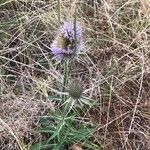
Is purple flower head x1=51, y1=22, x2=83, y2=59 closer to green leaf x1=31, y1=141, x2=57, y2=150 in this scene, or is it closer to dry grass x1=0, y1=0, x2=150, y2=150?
dry grass x1=0, y1=0, x2=150, y2=150

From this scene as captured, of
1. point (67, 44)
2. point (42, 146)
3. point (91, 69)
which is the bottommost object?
point (42, 146)

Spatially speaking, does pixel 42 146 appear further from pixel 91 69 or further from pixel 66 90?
pixel 91 69

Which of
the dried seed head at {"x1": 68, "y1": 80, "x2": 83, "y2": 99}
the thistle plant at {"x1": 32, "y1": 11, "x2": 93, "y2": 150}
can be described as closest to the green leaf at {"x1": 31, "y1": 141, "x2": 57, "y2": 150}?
the thistle plant at {"x1": 32, "y1": 11, "x2": 93, "y2": 150}

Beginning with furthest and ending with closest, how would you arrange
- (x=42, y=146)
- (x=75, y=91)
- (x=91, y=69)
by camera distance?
(x=91, y=69), (x=42, y=146), (x=75, y=91)

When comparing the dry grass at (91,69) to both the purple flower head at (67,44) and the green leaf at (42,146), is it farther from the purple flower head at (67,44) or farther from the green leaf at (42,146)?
the purple flower head at (67,44)

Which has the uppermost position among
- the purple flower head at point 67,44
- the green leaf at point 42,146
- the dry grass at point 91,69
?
the purple flower head at point 67,44

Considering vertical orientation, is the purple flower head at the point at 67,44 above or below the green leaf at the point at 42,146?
above

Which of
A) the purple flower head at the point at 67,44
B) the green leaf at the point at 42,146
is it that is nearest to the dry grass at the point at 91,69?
the green leaf at the point at 42,146

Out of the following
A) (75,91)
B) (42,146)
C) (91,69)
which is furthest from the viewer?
(91,69)

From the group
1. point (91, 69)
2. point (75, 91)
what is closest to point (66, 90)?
point (75, 91)
